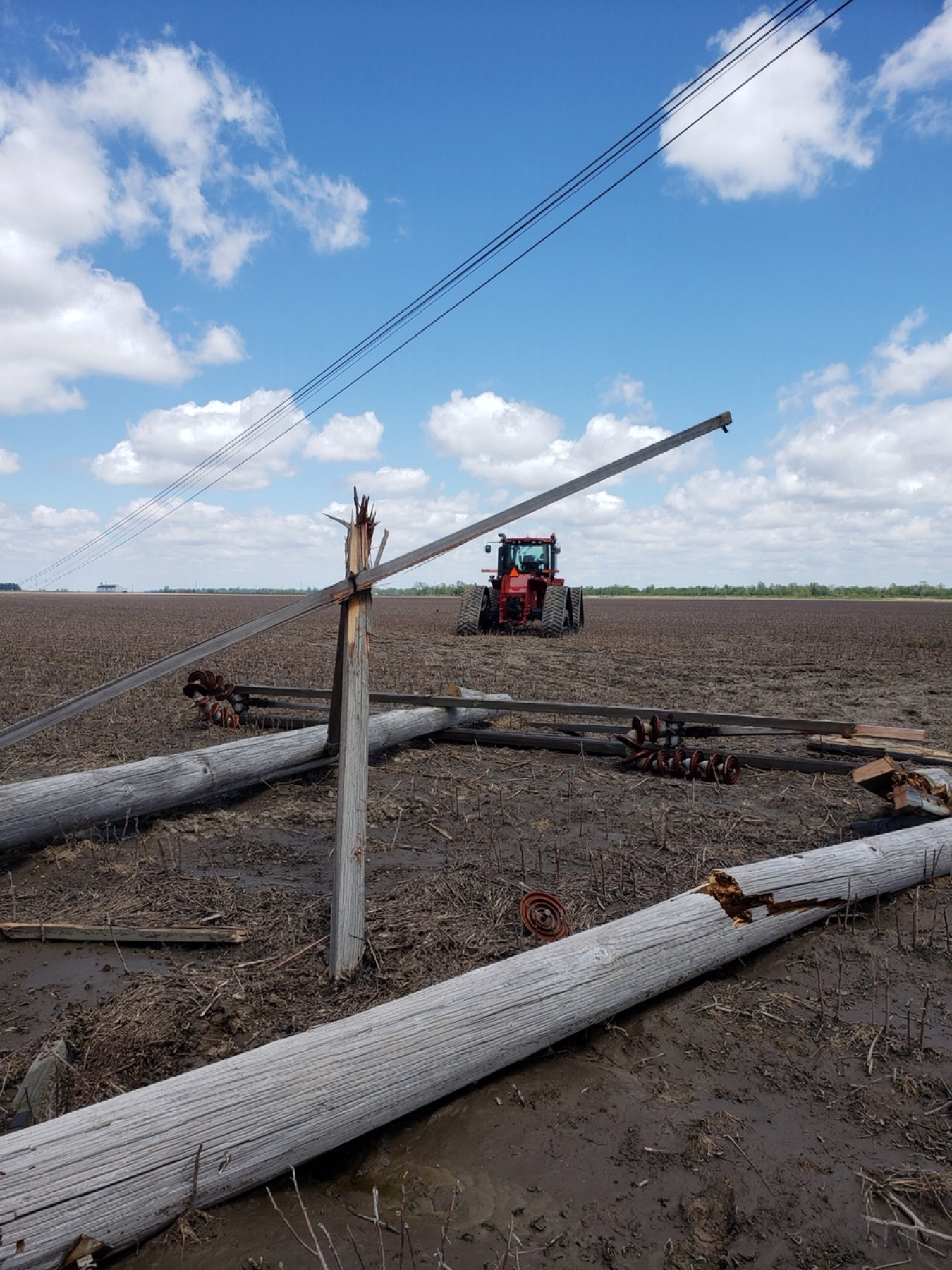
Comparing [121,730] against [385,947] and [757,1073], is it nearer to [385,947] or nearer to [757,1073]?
[385,947]

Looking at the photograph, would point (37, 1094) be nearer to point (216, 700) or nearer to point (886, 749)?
point (886, 749)

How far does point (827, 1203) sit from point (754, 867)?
1.89 meters

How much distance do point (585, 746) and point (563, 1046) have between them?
5.37 meters

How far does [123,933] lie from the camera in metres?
4.39

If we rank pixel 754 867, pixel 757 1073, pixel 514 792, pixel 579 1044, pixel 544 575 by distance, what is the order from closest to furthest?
1. pixel 757 1073
2. pixel 579 1044
3. pixel 754 867
4. pixel 514 792
5. pixel 544 575

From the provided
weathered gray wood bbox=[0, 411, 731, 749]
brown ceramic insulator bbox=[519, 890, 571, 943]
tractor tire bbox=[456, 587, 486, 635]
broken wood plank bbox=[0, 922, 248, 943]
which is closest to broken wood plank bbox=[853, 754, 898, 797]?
brown ceramic insulator bbox=[519, 890, 571, 943]

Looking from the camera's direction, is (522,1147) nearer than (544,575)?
Yes

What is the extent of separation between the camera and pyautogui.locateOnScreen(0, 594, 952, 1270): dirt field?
250cm

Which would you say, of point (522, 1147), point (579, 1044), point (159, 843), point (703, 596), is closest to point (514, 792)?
point (159, 843)

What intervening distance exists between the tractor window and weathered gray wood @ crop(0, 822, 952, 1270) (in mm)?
19783

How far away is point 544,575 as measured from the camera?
2334 cm

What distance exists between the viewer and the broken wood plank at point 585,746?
26.0 feet

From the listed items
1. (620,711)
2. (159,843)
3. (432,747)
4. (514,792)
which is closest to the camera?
(159,843)

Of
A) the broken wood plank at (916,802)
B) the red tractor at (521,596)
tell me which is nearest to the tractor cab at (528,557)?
the red tractor at (521,596)
